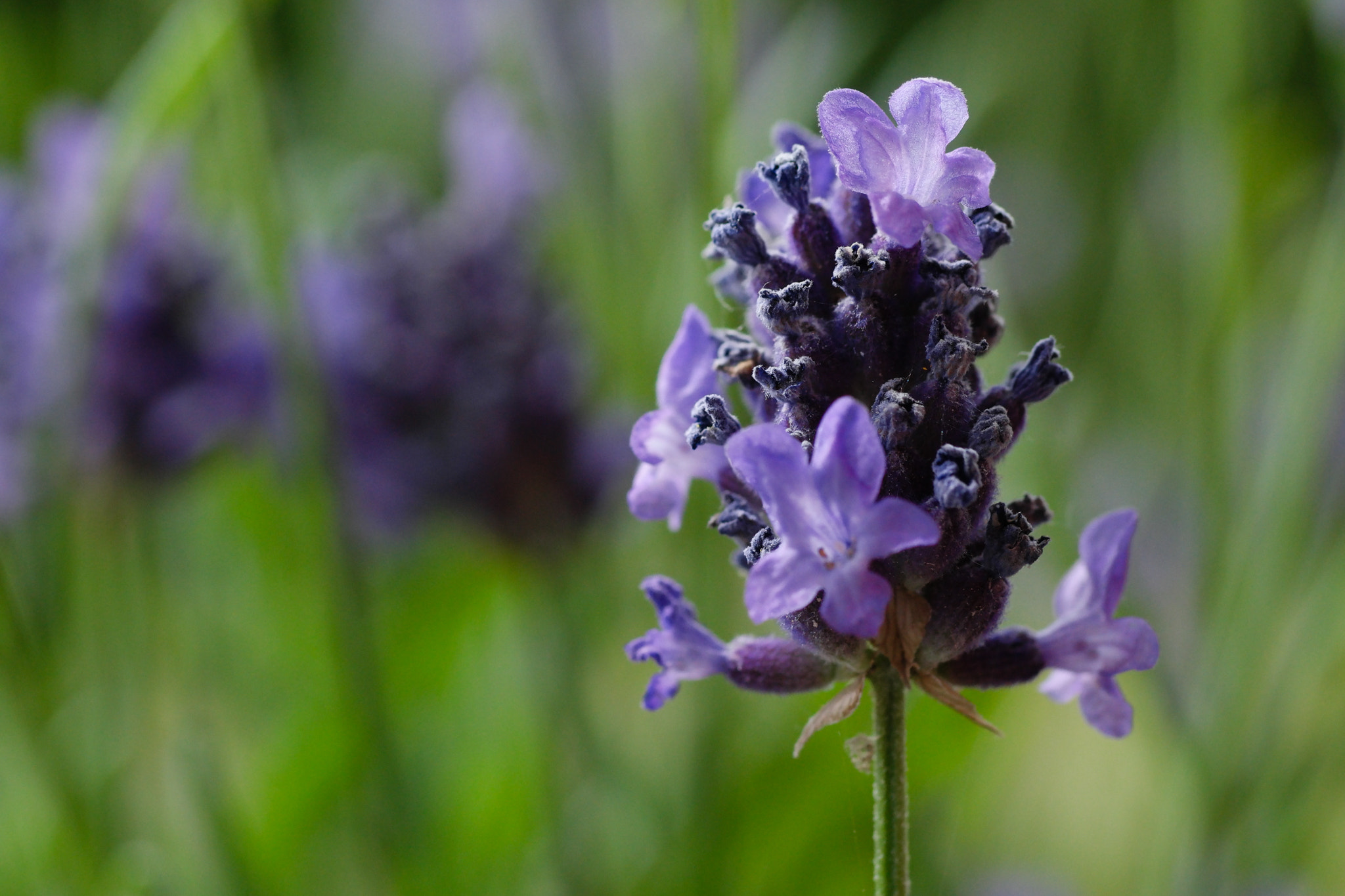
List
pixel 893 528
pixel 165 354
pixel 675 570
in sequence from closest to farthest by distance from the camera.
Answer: pixel 893 528 < pixel 675 570 < pixel 165 354

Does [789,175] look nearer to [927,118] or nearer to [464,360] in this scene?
[927,118]

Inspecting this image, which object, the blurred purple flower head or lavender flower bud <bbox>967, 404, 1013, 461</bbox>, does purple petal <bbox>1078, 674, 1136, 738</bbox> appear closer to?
lavender flower bud <bbox>967, 404, 1013, 461</bbox>

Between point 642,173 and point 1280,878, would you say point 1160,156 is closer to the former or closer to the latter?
point 642,173

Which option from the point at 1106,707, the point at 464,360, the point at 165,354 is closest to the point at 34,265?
the point at 165,354

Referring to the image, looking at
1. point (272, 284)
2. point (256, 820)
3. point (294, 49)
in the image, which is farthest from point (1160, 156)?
point (294, 49)

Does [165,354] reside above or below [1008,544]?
above

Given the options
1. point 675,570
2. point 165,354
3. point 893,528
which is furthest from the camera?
point 165,354

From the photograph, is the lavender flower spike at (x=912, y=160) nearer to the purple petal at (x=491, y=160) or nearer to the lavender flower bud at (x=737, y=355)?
the lavender flower bud at (x=737, y=355)
